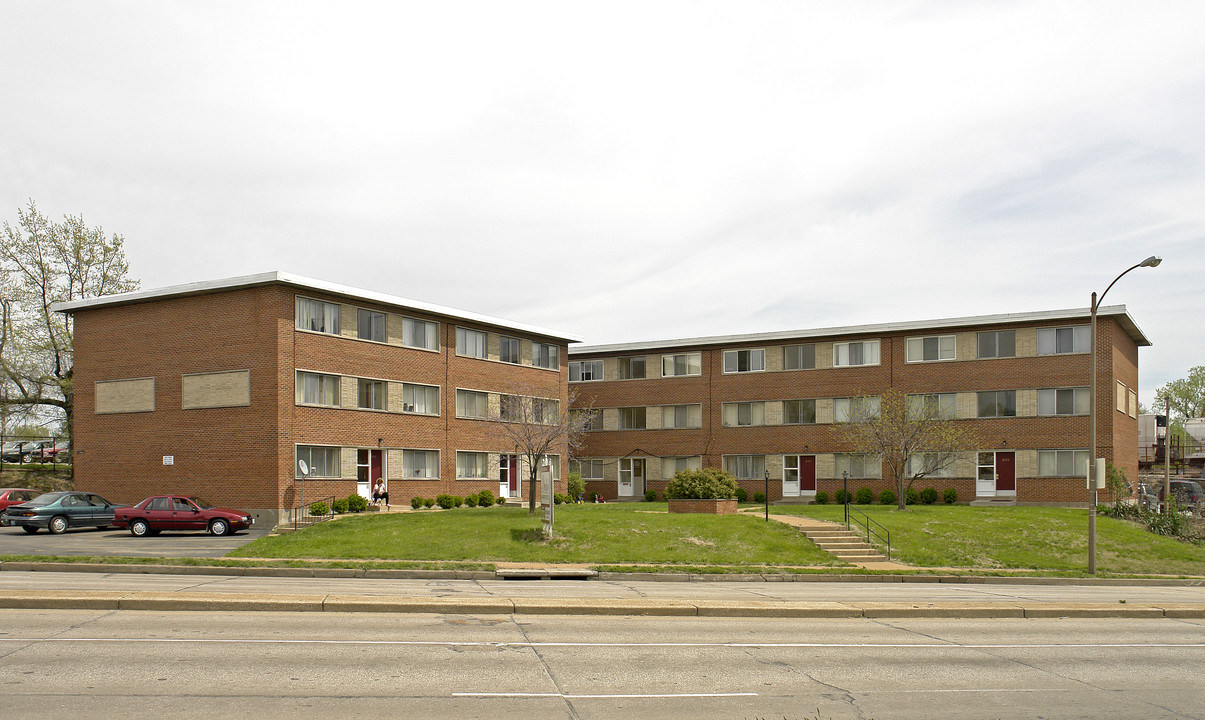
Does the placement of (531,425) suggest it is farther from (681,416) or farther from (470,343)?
(681,416)

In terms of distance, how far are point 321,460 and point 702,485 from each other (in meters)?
16.6

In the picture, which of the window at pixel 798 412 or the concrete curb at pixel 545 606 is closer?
the concrete curb at pixel 545 606

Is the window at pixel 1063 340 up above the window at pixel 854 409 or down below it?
above

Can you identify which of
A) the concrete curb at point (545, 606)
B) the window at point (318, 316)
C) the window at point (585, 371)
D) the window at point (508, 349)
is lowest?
the concrete curb at point (545, 606)

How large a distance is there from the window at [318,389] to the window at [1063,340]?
3622 cm

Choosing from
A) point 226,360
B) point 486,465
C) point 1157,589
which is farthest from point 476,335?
point 1157,589

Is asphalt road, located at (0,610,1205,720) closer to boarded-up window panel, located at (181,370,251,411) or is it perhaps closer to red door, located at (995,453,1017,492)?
boarded-up window panel, located at (181,370,251,411)

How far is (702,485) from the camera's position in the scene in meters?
37.5

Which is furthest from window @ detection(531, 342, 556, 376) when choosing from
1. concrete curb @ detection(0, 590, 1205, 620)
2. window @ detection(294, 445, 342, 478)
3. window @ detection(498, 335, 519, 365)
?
concrete curb @ detection(0, 590, 1205, 620)

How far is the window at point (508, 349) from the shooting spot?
5297 cm

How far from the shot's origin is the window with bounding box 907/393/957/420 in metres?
49.1

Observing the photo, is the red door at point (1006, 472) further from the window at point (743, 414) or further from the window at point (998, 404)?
the window at point (743, 414)

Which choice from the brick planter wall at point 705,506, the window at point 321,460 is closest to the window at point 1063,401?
the brick planter wall at point 705,506

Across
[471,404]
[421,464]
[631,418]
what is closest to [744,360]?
[631,418]
